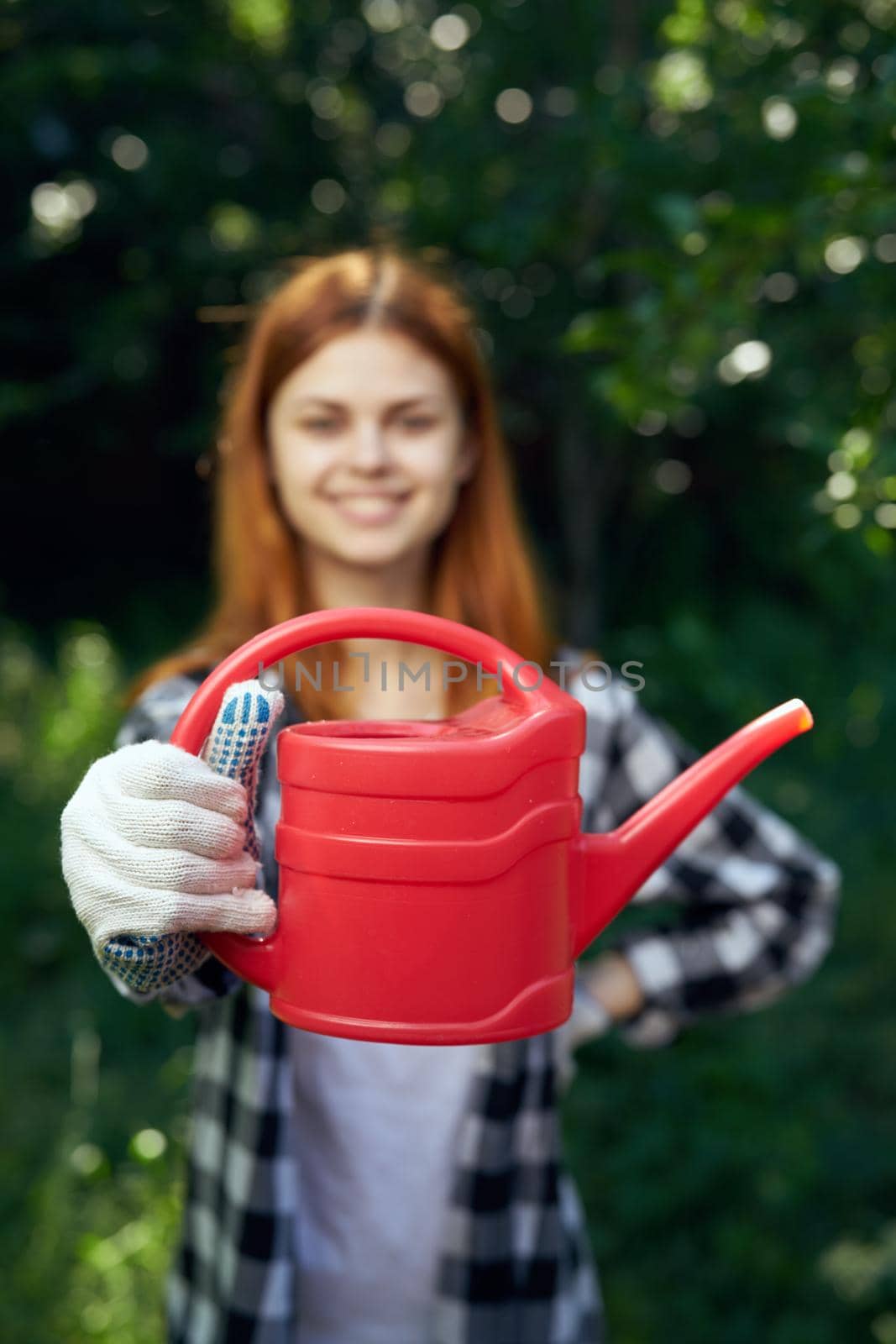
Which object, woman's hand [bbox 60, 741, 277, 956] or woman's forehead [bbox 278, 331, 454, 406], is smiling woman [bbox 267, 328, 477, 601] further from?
woman's hand [bbox 60, 741, 277, 956]

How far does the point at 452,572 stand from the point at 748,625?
236 centimetres

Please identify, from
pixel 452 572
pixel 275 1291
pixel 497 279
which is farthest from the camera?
pixel 497 279

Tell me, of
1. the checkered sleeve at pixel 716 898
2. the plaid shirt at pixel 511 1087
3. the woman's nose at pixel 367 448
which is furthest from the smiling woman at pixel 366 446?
the checkered sleeve at pixel 716 898

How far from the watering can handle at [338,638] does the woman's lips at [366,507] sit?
0.46 metres

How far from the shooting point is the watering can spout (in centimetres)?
82

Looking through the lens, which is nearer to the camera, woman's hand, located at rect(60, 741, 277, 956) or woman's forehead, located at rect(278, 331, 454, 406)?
woman's hand, located at rect(60, 741, 277, 956)

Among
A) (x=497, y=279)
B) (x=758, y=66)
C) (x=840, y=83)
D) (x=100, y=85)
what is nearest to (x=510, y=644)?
(x=840, y=83)

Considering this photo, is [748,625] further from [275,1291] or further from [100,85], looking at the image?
[275,1291]

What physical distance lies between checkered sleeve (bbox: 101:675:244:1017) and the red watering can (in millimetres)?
36

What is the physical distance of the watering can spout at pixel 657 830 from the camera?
82 centimetres

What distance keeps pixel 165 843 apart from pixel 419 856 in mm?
155

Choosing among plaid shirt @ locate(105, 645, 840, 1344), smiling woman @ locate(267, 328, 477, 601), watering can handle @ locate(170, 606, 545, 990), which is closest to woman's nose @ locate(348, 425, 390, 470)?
smiling woman @ locate(267, 328, 477, 601)

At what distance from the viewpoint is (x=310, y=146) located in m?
3.08

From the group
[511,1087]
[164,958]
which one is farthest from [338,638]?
[511,1087]
